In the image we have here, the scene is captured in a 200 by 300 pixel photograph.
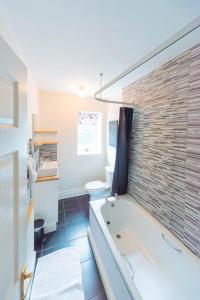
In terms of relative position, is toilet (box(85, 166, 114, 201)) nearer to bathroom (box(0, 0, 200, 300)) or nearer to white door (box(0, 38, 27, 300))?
bathroom (box(0, 0, 200, 300))

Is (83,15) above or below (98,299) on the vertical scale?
above

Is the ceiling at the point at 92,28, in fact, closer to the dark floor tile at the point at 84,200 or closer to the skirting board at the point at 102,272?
the skirting board at the point at 102,272

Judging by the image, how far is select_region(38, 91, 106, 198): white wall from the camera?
292 centimetres

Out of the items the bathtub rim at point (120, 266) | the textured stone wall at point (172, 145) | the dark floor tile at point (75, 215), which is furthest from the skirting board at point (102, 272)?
the textured stone wall at point (172, 145)

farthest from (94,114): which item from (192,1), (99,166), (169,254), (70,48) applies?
(169,254)

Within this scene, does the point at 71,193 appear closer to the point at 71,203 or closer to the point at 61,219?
the point at 71,203

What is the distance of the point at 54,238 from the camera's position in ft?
6.82

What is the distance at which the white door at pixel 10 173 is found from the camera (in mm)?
499

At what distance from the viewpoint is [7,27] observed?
3.64 feet

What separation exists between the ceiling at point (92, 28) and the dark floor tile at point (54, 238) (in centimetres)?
236

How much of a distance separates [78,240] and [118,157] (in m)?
1.35

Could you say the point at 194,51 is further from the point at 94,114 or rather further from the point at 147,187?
the point at 94,114

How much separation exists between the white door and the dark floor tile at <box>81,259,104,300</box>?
3.66 ft

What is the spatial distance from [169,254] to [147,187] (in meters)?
0.75
